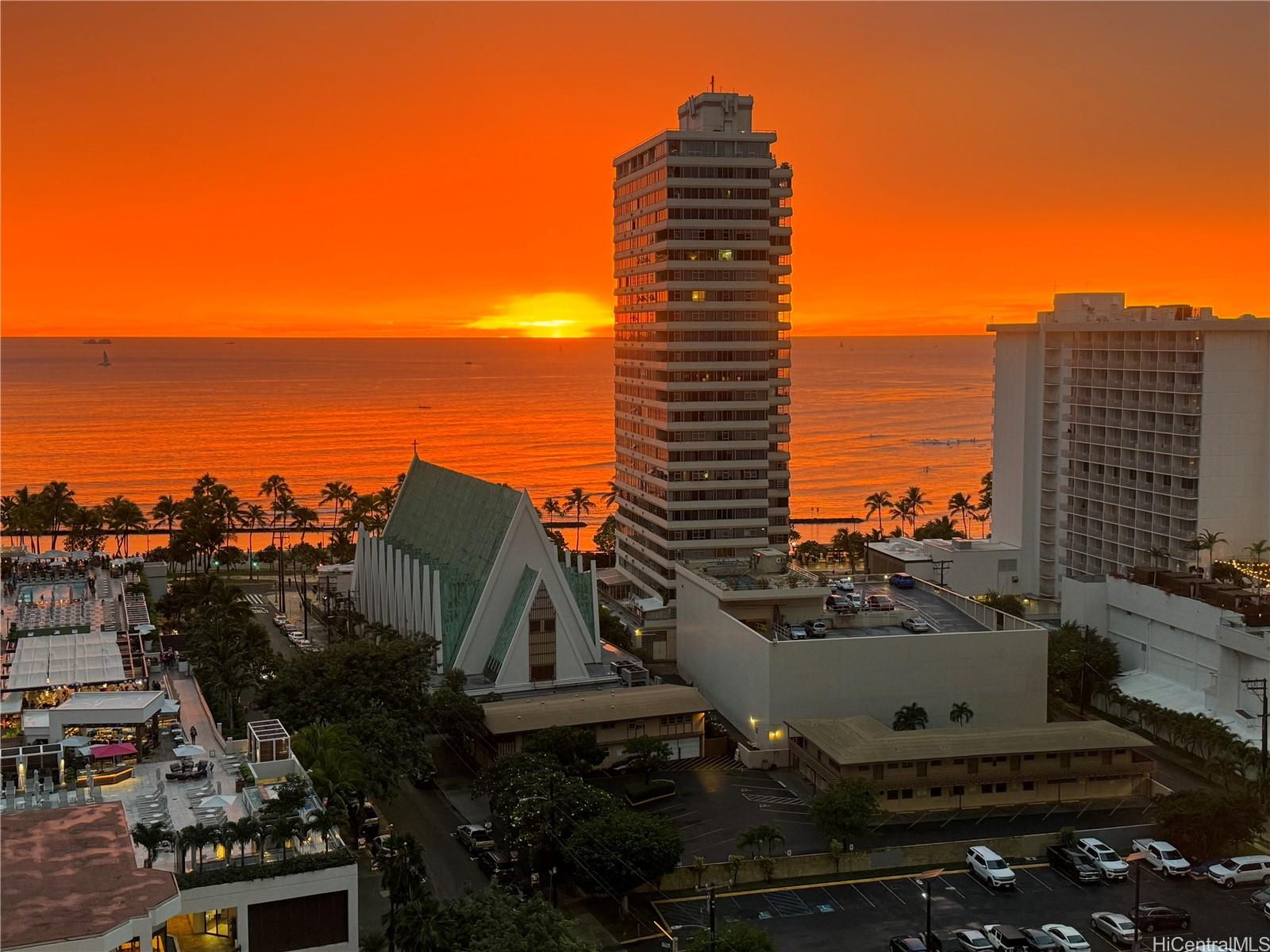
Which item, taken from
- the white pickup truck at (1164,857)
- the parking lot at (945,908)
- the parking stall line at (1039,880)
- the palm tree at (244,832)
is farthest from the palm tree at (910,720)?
the palm tree at (244,832)

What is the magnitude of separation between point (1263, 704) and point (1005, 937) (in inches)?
919

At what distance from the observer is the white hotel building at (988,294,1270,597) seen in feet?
254

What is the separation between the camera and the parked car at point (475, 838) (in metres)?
50.1

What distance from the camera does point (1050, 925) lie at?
42.8m

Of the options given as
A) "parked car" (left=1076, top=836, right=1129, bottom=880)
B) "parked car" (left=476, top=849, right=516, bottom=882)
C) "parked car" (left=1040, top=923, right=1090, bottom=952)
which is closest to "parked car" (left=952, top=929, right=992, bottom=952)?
"parked car" (left=1040, top=923, right=1090, bottom=952)

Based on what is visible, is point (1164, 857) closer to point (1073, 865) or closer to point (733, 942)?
point (1073, 865)

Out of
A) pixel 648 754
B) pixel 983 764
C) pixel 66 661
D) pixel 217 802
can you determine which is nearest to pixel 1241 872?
pixel 983 764

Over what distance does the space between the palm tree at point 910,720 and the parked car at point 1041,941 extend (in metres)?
18.6

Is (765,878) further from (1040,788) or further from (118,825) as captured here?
(118,825)

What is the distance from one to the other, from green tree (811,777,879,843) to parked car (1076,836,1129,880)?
7868 millimetres

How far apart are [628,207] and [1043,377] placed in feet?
105

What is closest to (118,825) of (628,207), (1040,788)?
(1040,788)

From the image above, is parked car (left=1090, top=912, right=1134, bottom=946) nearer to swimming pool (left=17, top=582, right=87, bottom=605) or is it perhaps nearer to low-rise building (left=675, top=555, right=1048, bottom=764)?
low-rise building (left=675, top=555, right=1048, bottom=764)

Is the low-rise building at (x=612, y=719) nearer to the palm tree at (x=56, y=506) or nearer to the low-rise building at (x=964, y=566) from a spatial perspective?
the low-rise building at (x=964, y=566)
